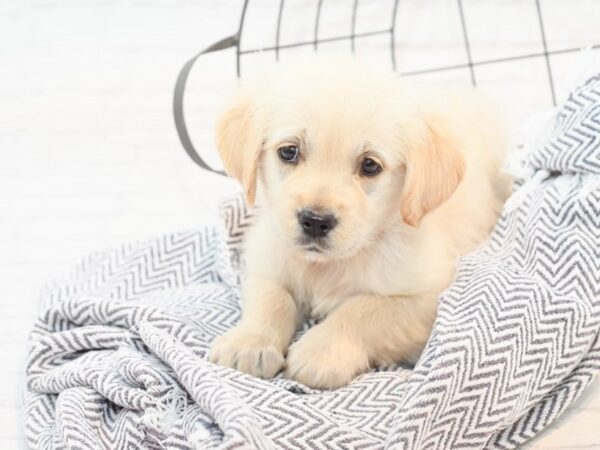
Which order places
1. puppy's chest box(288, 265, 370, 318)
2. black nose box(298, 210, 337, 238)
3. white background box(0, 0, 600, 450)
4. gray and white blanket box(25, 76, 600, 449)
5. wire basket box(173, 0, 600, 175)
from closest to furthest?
gray and white blanket box(25, 76, 600, 449) → black nose box(298, 210, 337, 238) → puppy's chest box(288, 265, 370, 318) → white background box(0, 0, 600, 450) → wire basket box(173, 0, 600, 175)

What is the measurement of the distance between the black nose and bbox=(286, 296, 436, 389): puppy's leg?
0.26 m

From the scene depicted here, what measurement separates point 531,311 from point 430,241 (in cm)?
39

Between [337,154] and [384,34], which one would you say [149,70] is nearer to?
[384,34]

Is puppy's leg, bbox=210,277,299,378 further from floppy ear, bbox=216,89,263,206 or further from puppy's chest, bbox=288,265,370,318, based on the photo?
floppy ear, bbox=216,89,263,206

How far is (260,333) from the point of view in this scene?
2.12 meters

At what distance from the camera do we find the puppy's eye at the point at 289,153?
6.73 feet

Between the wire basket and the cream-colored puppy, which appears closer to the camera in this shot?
the cream-colored puppy

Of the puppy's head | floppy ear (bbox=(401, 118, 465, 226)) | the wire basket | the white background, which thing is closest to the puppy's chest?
the puppy's head

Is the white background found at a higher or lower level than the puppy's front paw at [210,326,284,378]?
higher

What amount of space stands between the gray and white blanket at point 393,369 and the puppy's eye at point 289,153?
0.46 meters

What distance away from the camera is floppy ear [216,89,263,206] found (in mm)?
2125

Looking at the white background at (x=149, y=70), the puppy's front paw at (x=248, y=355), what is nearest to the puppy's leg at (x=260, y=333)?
the puppy's front paw at (x=248, y=355)

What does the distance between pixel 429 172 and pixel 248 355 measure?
0.58m

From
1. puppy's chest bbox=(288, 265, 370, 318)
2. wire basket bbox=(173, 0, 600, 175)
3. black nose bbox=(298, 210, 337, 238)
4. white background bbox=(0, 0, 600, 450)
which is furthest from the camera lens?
wire basket bbox=(173, 0, 600, 175)
